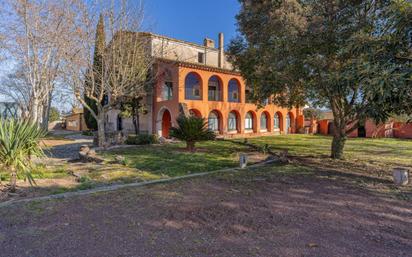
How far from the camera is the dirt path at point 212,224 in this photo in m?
3.61

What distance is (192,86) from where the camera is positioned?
24.9m

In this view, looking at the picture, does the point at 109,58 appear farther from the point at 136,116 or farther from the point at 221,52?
the point at 221,52

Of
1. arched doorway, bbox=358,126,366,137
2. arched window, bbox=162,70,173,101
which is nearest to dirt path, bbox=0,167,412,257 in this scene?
arched window, bbox=162,70,173,101

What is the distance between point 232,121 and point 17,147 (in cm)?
2340

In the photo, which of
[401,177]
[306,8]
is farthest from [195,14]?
[401,177]

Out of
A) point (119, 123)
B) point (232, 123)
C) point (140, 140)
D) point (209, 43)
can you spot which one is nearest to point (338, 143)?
point (140, 140)

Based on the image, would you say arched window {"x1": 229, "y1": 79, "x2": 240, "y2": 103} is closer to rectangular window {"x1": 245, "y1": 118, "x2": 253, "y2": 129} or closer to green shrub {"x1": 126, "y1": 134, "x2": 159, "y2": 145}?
rectangular window {"x1": 245, "y1": 118, "x2": 253, "y2": 129}

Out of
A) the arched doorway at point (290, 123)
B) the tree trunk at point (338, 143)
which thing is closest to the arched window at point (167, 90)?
the tree trunk at point (338, 143)

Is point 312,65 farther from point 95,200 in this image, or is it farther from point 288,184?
point 95,200

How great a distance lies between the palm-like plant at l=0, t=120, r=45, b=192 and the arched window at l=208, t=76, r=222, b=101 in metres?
20.3

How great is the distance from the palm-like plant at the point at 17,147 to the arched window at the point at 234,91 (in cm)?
2237

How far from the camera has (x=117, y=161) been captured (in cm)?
1086

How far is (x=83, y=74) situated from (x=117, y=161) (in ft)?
23.4

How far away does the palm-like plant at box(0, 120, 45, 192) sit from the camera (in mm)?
6320
